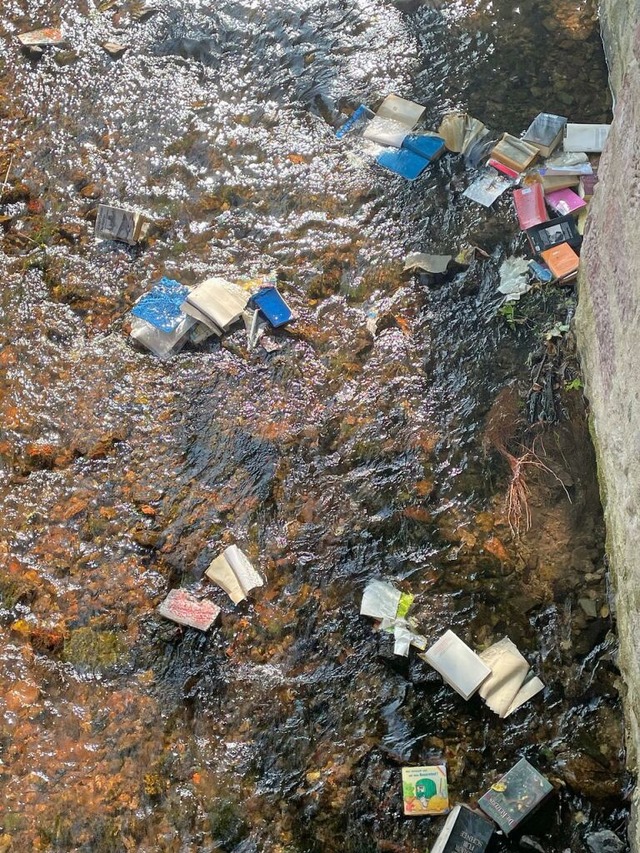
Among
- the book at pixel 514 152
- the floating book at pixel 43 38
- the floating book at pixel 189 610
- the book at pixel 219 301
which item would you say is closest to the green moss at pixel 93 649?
the floating book at pixel 189 610

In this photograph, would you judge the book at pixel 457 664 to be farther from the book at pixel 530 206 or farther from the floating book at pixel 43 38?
the floating book at pixel 43 38

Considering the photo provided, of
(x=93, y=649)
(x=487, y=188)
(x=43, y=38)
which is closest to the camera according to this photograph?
(x=93, y=649)

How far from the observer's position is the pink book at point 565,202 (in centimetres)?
310

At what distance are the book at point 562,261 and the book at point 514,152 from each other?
483 millimetres

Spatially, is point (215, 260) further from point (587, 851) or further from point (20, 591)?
point (587, 851)

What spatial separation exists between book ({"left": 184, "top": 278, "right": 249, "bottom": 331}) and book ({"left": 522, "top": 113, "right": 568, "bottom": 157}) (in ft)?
4.79

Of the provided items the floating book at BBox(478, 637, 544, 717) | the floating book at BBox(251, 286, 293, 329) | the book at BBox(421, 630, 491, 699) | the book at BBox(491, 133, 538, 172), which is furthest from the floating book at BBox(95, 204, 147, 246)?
the floating book at BBox(478, 637, 544, 717)

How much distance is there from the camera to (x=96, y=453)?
2.75m

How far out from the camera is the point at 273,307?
296 centimetres

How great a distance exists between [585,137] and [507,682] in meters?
2.34

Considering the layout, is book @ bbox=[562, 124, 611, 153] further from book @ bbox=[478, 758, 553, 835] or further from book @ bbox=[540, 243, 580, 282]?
book @ bbox=[478, 758, 553, 835]

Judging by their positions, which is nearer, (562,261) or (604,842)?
(604,842)

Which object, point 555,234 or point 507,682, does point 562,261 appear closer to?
point 555,234

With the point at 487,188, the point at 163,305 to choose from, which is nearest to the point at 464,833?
the point at 163,305
